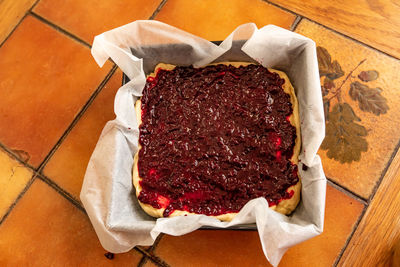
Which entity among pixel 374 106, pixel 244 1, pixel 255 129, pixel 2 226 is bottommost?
pixel 2 226

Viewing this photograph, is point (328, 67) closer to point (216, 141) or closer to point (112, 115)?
point (216, 141)

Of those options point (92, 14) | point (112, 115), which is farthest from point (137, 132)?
point (92, 14)

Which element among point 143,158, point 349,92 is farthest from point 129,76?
point 349,92

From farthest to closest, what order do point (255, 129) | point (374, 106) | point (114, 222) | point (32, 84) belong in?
point (32, 84) < point (374, 106) < point (255, 129) < point (114, 222)

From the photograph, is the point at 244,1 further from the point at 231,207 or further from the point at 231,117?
the point at 231,207

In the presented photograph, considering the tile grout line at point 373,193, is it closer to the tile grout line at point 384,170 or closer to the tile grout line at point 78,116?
the tile grout line at point 384,170

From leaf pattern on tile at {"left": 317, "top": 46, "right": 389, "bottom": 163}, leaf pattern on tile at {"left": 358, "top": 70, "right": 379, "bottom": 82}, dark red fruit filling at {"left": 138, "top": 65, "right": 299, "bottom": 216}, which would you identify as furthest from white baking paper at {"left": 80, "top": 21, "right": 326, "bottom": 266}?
leaf pattern on tile at {"left": 358, "top": 70, "right": 379, "bottom": 82}
